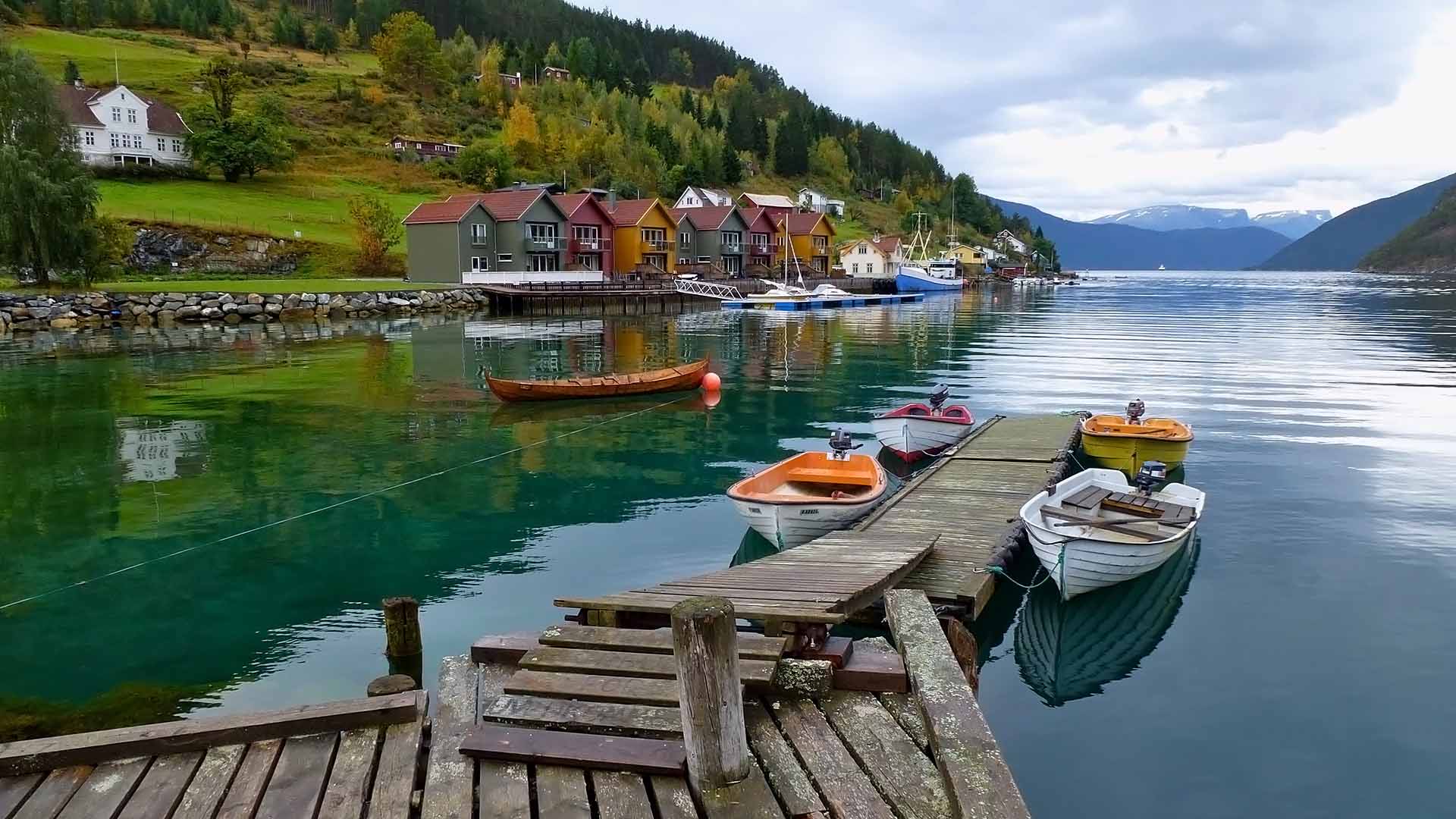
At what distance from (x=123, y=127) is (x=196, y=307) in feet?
171

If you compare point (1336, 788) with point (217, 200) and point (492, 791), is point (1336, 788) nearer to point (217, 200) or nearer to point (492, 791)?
point (492, 791)

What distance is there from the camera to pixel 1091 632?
11992mm

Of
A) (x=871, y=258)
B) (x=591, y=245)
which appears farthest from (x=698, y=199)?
(x=591, y=245)

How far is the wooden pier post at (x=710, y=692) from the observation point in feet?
17.0

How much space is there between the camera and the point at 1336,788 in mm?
8578

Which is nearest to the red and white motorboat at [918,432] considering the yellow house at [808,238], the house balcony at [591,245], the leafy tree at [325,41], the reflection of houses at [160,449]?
the reflection of houses at [160,449]

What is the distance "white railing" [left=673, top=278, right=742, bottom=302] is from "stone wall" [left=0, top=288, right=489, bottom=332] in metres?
25.0

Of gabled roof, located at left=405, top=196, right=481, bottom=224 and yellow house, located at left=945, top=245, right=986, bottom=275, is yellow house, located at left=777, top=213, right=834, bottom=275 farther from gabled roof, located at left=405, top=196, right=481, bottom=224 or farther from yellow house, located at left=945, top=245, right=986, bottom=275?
yellow house, located at left=945, top=245, right=986, bottom=275

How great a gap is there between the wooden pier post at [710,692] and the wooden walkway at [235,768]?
69.8 inches

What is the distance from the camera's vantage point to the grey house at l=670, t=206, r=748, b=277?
99.2 meters

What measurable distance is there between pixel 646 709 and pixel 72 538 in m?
13.3

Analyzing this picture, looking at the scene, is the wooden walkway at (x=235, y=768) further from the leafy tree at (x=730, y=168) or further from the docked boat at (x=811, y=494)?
the leafy tree at (x=730, y=168)

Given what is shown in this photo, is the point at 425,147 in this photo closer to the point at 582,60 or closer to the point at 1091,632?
the point at 582,60

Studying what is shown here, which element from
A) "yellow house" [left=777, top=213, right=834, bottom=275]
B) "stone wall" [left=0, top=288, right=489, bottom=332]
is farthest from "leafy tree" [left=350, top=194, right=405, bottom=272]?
"yellow house" [left=777, top=213, right=834, bottom=275]
